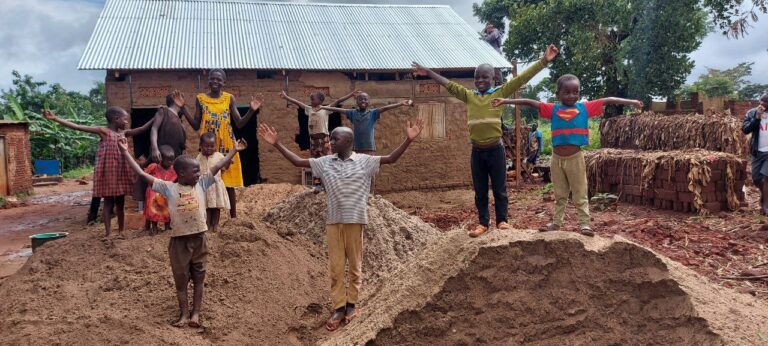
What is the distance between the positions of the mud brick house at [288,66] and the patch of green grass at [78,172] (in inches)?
450

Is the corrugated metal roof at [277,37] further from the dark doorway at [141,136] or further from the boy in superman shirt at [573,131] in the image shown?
the boy in superman shirt at [573,131]

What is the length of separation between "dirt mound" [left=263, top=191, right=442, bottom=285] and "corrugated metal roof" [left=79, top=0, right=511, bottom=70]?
4.19 m

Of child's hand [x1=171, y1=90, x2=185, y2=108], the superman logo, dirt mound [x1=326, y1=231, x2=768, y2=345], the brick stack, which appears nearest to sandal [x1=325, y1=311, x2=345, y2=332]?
dirt mound [x1=326, y1=231, x2=768, y2=345]

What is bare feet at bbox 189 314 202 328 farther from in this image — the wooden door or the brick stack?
the wooden door

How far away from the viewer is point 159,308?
4.25 metres

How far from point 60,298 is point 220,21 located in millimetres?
8996

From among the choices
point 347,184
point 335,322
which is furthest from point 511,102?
point 335,322

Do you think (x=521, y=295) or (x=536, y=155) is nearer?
(x=521, y=295)

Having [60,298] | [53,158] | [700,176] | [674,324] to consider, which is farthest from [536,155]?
[53,158]

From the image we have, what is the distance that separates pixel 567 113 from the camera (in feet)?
12.8

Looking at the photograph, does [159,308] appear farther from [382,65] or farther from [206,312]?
[382,65]

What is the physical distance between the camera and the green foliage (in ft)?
65.7

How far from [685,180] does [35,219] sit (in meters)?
11.7

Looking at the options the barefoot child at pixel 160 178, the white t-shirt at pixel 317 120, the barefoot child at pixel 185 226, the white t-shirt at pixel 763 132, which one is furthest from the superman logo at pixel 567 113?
the white t-shirt at pixel 763 132
